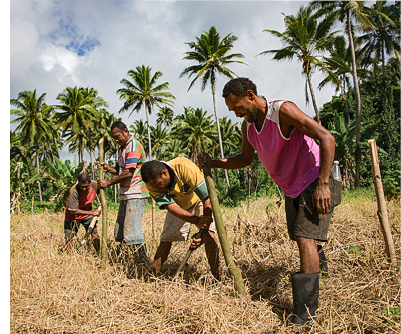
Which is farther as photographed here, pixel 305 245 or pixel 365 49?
pixel 365 49

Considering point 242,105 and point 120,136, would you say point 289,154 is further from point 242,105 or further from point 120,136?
point 120,136

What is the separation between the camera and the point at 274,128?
2.01 meters

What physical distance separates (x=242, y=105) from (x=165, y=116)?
37.8m

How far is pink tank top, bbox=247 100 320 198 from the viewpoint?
2.01 metres

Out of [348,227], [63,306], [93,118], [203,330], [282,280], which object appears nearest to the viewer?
[203,330]

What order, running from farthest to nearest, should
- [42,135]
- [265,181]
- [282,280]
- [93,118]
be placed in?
[93,118]
[42,135]
[265,181]
[282,280]

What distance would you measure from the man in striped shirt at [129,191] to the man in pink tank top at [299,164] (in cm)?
176

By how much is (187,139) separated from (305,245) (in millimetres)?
27115

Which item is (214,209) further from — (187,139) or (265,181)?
(187,139)

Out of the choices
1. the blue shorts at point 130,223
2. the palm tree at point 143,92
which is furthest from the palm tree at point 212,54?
the blue shorts at point 130,223

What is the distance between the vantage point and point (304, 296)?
1901 millimetres

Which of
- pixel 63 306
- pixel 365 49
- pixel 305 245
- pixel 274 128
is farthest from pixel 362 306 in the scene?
pixel 365 49

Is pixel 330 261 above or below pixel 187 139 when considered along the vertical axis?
below

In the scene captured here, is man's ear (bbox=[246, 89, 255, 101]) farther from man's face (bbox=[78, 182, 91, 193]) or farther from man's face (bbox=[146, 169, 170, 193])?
Answer: man's face (bbox=[78, 182, 91, 193])
